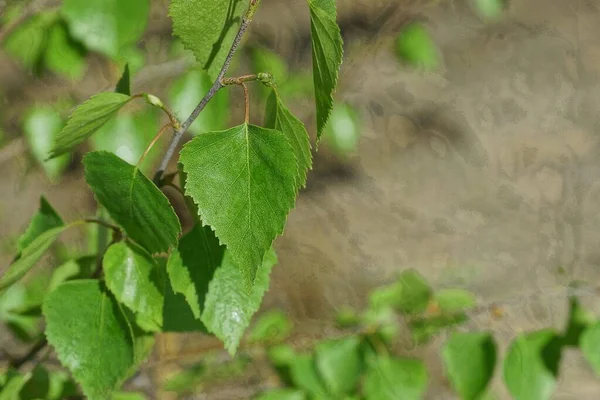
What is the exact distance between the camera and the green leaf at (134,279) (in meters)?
0.57

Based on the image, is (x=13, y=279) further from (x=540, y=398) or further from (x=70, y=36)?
(x=540, y=398)

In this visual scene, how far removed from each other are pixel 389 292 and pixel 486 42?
4.61 feet

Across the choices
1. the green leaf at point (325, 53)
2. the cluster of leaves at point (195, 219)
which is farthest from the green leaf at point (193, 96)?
the green leaf at point (325, 53)

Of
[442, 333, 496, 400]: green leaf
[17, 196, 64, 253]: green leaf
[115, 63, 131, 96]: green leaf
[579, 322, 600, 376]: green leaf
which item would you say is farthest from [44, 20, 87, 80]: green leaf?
[579, 322, 600, 376]: green leaf

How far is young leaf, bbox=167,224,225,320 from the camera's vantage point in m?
0.55

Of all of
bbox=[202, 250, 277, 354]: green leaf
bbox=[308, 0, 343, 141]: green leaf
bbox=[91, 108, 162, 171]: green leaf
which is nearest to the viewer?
bbox=[308, 0, 343, 141]: green leaf

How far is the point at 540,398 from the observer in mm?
958

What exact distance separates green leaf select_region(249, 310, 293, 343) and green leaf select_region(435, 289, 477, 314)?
345 millimetres

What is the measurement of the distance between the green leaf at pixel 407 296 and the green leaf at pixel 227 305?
2.23 ft

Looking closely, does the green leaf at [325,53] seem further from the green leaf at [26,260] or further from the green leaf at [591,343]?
the green leaf at [591,343]

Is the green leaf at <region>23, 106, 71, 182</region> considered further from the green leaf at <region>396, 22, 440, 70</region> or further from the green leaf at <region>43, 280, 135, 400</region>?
the green leaf at <region>396, 22, 440, 70</region>

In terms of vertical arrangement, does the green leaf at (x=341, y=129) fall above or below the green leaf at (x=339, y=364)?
above

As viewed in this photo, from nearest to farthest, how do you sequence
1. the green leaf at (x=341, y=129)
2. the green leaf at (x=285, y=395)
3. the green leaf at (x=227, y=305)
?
the green leaf at (x=227, y=305), the green leaf at (x=285, y=395), the green leaf at (x=341, y=129)

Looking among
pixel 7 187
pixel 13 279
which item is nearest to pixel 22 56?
pixel 13 279
